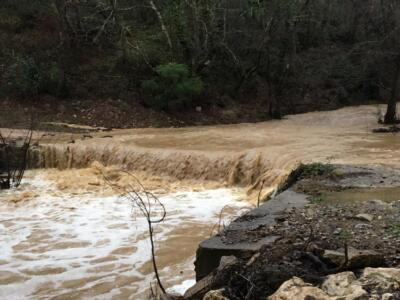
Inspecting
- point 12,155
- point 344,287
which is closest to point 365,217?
point 344,287

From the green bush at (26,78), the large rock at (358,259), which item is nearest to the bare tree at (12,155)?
the green bush at (26,78)

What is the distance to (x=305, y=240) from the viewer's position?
4570 mm

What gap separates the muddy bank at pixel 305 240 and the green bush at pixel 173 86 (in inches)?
413

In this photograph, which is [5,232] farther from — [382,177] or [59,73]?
[59,73]

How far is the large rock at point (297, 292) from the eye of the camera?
3406mm

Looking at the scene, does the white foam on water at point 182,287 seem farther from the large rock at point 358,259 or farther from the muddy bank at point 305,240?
the large rock at point 358,259

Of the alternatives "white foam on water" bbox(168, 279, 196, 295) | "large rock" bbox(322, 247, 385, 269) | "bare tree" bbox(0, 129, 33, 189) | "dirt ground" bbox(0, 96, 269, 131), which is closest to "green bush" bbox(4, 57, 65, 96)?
"dirt ground" bbox(0, 96, 269, 131)

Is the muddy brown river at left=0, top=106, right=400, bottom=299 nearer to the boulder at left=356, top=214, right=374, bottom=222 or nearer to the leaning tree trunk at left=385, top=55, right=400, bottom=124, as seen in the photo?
the leaning tree trunk at left=385, top=55, right=400, bottom=124

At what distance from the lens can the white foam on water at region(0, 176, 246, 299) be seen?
19.8 ft

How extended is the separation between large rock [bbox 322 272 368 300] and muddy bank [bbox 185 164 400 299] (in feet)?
0.16

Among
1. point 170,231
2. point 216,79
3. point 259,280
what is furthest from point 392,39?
point 259,280

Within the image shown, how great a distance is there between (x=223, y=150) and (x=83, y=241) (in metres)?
5.04

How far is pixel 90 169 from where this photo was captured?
12.2 meters

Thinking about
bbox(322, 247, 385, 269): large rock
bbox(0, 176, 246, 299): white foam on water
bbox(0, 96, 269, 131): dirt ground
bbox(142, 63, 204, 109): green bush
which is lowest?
bbox(0, 176, 246, 299): white foam on water
